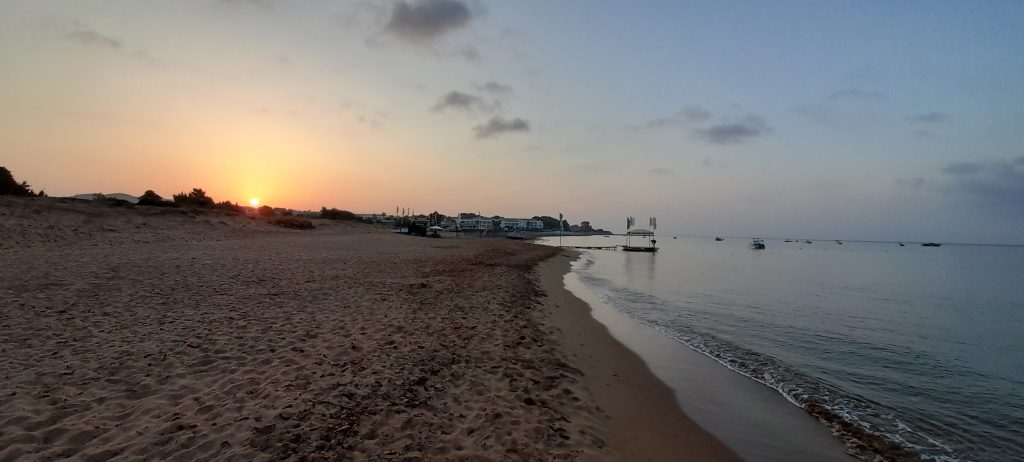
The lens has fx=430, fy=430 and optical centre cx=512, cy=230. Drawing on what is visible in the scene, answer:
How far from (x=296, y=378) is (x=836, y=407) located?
951cm

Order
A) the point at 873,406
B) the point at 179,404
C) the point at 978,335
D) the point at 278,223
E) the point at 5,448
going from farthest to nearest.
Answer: the point at 278,223, the point at 978,335, the point at 873,406, the point at 179,404, the point at 5,448

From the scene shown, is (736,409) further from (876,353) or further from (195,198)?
(195,198)

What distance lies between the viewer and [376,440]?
4.93m

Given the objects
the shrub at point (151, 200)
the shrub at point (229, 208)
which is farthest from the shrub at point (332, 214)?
the shrub at point (151, 200)

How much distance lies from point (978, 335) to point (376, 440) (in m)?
21.3

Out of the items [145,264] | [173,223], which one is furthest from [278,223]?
[145,264]

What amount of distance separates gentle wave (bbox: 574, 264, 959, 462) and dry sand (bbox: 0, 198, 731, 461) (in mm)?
2523

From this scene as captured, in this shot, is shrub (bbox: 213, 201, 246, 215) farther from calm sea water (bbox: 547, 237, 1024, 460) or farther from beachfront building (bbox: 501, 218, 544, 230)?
beachfront building (bbox: 501, 218, 544, 230)

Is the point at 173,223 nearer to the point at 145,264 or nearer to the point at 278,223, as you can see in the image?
the point at 278,223

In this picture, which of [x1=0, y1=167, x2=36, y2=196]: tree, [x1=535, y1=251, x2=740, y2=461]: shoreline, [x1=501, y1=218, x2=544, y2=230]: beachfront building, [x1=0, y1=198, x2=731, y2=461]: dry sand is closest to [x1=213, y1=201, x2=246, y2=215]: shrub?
[x1=0, y1=167, x2=36, y2=196]: tree

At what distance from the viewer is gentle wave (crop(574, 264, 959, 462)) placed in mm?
6508

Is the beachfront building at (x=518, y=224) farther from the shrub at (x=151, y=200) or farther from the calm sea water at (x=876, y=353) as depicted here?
the calm sea water at (x=876, y=353)

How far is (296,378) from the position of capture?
6555 mm

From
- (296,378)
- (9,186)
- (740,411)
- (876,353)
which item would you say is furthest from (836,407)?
(9,186)
